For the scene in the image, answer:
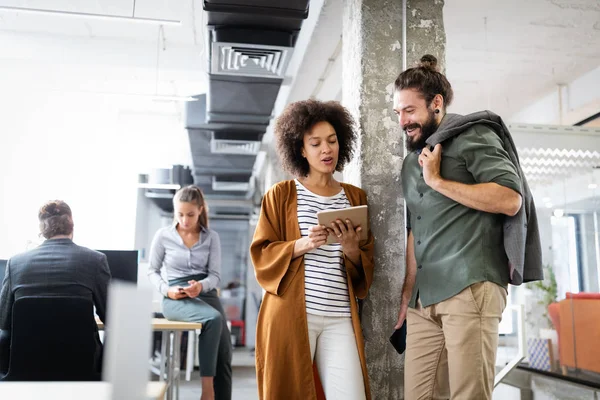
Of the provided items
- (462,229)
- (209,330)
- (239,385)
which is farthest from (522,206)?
(239,385)

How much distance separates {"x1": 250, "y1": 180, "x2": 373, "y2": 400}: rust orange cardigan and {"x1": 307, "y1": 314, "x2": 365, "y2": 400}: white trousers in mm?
37

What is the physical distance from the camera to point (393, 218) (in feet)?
8.70

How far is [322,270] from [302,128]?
62cm

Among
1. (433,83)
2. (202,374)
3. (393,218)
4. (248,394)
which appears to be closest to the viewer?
(433,83)

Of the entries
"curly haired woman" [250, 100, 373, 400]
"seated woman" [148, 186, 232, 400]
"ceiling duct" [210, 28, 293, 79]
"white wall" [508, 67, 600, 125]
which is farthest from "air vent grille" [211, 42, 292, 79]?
"white wall" [508, 67, 600, 125]

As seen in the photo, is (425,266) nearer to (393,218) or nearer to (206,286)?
(393,218)

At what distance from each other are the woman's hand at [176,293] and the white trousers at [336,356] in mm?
1673

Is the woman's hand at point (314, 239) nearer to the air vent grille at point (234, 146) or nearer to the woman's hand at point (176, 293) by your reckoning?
the woman's hand at point (176, 293)

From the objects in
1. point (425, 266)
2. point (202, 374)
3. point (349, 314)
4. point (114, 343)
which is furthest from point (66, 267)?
point (114, 343)

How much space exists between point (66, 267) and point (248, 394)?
3.35 m

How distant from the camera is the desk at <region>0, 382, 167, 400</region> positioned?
854mm

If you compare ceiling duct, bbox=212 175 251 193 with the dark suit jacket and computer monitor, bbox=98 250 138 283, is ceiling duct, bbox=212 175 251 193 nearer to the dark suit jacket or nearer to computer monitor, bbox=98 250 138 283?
computer monitor, bbox=98 250 138 283

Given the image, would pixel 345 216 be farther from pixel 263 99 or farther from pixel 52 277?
pixel 263 99

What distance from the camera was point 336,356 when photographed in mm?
2072
